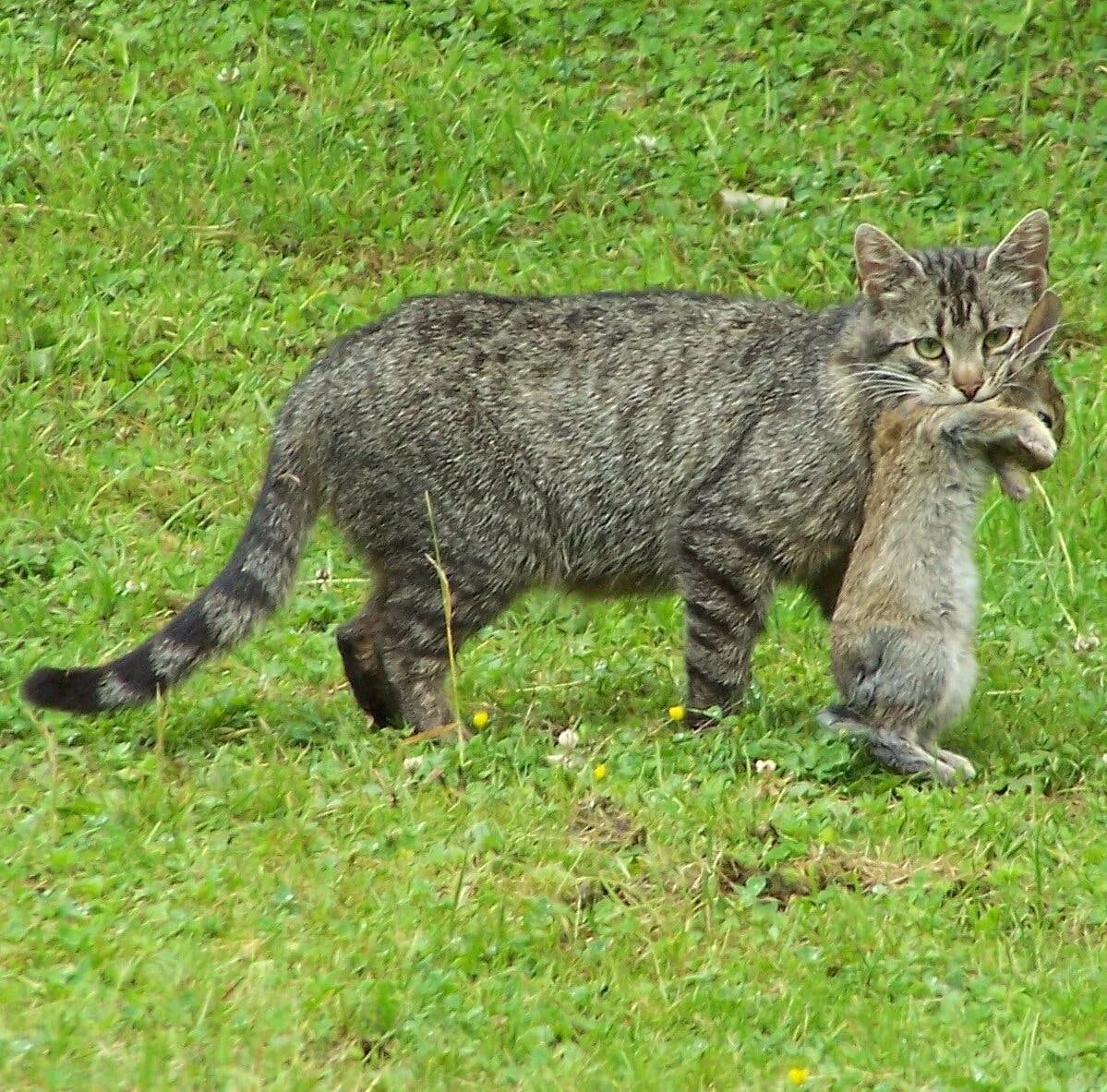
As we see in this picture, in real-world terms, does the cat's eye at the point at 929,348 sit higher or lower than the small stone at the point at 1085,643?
higher

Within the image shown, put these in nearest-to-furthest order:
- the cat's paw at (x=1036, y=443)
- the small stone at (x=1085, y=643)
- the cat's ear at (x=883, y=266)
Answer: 1. the cat's paw at (x=1036, y=443)
2. the cat's ear at (x=883, y=266)
3. the small stone at (x=1085, y=643)

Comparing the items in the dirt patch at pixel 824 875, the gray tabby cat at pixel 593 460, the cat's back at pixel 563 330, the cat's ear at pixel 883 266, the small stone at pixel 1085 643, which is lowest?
the small stone at pixel 1085 643

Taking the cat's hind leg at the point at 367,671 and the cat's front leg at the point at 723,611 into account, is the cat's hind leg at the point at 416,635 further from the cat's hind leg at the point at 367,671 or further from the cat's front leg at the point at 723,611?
the cat's front leg at the point at 723,611

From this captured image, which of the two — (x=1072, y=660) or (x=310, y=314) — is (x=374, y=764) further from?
(x=310, y=314)

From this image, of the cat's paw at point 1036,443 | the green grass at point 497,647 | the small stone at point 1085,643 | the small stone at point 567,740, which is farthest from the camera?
the small stone at point 1085,643

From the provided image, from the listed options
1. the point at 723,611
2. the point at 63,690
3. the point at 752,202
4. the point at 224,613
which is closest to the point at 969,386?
the point at 723,611

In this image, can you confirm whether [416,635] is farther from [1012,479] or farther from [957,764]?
[1012,479]

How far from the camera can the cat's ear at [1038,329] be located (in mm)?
6344

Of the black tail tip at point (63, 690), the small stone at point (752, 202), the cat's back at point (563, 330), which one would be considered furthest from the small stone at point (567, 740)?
the small stone at point (752, 202)

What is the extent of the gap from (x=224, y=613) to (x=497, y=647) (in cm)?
131

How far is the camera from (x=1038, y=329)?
6.36 metres

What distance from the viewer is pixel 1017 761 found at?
6172 mm

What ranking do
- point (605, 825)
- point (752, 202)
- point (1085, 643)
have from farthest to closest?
point (752, 202)
point (1085, 643)
point (605, 825)

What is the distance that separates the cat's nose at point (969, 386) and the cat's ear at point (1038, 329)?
0.16m
